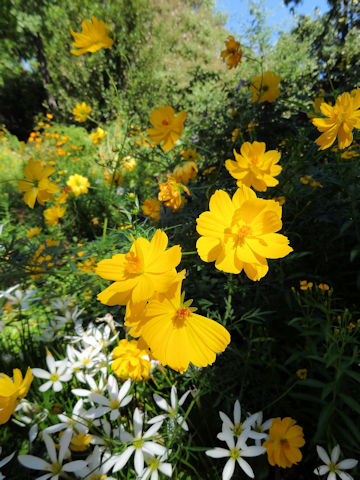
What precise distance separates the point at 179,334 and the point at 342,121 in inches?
26.8

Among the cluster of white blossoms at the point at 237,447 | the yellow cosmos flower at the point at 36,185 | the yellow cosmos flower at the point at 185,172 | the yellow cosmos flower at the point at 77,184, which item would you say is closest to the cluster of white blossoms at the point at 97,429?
the cluster of white blossoms at the point at 237,447

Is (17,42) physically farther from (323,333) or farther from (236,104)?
(323,333)

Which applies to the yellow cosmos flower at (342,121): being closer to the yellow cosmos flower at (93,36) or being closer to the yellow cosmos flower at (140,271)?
Answer: the yellow cosmos flower at (140,271)

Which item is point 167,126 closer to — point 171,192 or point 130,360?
point 171,192

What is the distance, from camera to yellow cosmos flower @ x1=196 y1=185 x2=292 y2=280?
0.55 meters

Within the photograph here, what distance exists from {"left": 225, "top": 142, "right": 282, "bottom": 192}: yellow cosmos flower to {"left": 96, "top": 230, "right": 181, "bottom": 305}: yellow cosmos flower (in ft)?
1.39

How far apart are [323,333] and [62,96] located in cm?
948

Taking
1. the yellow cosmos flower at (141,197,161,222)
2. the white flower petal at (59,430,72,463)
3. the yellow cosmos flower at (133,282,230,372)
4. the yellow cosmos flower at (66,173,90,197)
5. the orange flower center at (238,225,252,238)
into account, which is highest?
the yellow cosmos flower at (66,173,90,197)

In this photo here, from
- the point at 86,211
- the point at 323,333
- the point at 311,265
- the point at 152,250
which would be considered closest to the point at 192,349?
the point at 152,250

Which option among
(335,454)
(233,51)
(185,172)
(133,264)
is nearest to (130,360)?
(133,264)

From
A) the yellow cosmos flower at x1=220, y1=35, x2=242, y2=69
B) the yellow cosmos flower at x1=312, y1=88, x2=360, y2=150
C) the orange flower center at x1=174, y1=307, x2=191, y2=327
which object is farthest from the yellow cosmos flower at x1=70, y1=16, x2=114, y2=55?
the orange flower center at x1=174, y1=307, x2=191, y2=327

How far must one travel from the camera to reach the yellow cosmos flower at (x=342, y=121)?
67cm

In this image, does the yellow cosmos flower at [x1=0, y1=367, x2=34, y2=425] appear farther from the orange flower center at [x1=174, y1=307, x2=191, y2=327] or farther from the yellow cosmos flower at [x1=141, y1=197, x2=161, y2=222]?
the yellow cosmos flower at [x1=141, y1=197, x2=161, y2=222]

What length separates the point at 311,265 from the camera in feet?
4.32
